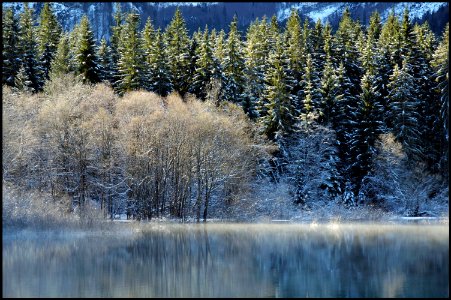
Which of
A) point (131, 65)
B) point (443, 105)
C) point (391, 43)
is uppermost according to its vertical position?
point (391, 43)

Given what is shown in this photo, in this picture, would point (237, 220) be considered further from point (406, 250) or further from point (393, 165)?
point (406, 250)

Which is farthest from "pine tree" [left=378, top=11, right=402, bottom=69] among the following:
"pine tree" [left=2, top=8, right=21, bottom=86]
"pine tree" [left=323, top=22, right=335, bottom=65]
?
"pine tree" [left=2, top=8, right=21, bottom=86]

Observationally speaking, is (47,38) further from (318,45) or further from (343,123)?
(343,123)

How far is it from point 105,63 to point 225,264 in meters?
39.9

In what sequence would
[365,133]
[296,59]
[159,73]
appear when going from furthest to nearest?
[296,59] < [159,73] < [365,133]

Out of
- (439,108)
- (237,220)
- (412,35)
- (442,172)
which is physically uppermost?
(412,35)

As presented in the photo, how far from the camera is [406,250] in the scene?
22594 millimetres

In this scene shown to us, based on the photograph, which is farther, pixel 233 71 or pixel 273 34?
pixel 273 34

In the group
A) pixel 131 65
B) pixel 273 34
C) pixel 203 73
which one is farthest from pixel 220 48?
pixel 131 65

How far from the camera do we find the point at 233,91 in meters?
53.4

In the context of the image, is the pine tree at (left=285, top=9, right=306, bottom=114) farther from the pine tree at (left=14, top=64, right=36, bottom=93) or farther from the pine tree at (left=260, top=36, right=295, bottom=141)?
the pine tree at (left=14, top=64, right=36, bottom=93)

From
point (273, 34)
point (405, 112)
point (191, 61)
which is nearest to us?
point (405, 112)

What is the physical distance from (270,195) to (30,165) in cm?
1775

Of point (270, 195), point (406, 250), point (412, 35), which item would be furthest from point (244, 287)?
point (412, 35)
